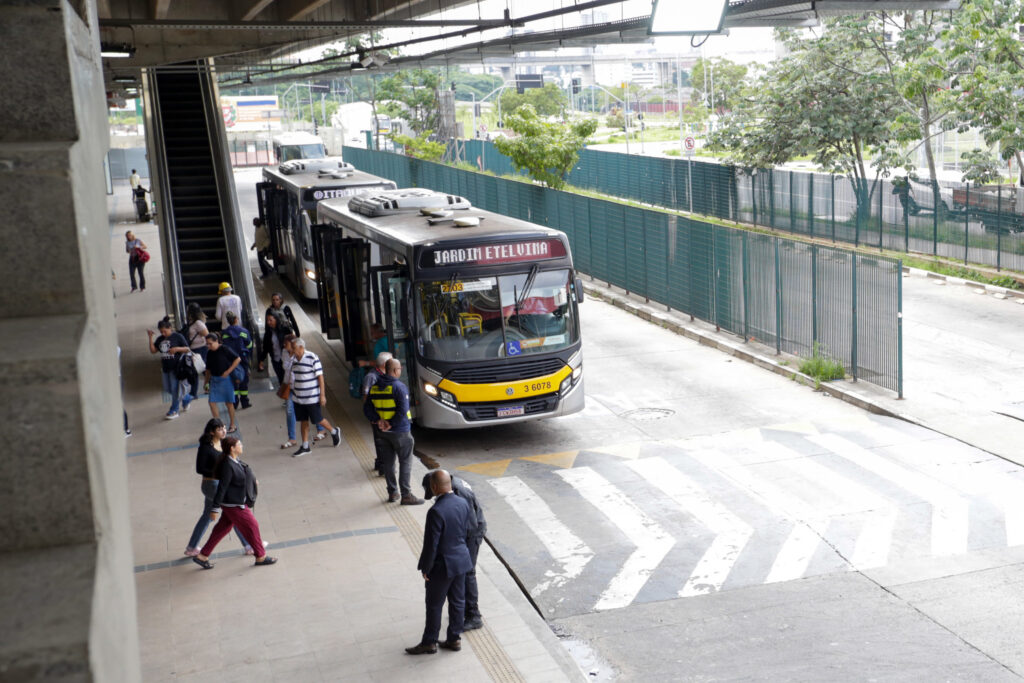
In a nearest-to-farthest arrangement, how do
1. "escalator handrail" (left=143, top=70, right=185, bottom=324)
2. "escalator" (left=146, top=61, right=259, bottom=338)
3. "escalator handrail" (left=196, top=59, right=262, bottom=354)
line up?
1. "escalator handrail" (left=143, top=70, right=185, bottom=324)
2. "escalator handrail" (left=196, top=59, right=262, bottom=354)
3. "escalator" (left=146, top=61, right=259, bottom=338)

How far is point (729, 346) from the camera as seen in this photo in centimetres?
2158

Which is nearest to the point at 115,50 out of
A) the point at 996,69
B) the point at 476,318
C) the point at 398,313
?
the point at 398,313

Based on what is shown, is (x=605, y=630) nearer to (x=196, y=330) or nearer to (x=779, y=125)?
(x=196, y=330)

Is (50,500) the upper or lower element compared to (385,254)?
upper

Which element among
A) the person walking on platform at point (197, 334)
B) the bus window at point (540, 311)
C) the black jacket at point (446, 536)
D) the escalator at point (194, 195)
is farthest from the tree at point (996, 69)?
the black jacket at point (446, 536)

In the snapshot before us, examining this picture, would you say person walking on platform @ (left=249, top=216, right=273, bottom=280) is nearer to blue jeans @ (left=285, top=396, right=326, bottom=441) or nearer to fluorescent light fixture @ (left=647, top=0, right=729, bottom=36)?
blue jeans @ (left=285, top=396, right=326, bottom=441)

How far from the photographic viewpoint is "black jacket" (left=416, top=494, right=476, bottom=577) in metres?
9.05

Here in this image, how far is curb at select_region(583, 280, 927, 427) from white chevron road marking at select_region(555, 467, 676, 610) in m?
5.16

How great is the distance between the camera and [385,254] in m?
17.5

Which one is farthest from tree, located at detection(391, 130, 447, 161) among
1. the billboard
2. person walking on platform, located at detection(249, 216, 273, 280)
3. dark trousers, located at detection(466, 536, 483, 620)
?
the billboard

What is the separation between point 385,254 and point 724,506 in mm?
7164

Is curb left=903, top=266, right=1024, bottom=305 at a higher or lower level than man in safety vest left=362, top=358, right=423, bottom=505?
lower

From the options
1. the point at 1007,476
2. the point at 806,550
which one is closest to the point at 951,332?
the point at 1007,476

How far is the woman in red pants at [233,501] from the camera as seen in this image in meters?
11.1
